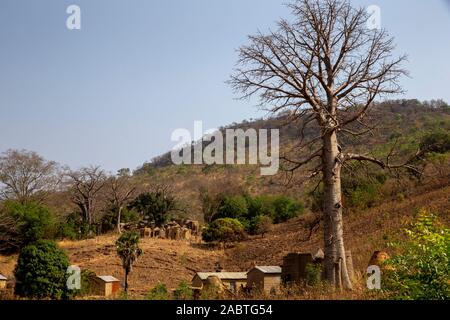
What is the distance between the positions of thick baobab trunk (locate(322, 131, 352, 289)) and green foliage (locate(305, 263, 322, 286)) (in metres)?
1.68

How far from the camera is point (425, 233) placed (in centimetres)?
722

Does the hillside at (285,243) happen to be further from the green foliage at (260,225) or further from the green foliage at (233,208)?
the green foliage at (233,208)

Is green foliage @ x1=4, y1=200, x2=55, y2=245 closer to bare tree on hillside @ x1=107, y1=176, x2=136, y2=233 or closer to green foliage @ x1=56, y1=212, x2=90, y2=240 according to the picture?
green foliage @ x1=56, y1=212, x2=90, y2=240

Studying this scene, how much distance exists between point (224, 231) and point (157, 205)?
900cm

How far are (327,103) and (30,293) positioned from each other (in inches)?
438

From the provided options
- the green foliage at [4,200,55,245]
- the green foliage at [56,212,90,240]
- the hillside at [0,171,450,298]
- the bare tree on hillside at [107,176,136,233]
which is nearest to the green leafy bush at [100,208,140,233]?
the bare tree on hillside at [107,176,136,233]

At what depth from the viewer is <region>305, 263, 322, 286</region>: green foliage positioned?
12203 millimetres

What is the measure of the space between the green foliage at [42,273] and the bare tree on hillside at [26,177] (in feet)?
75.2

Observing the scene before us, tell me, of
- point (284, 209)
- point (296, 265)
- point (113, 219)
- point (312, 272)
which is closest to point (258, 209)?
point (284, 209)

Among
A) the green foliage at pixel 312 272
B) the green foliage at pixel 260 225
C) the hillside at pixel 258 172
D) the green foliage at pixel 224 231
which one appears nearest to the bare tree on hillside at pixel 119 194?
the hillside at pixel 258 172

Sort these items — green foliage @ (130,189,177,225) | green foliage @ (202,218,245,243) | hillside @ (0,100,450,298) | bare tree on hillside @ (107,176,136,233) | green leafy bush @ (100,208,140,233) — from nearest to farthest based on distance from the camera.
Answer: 1. hillside @ (0,100,450,298)
2. green foliage @ (202,218,245,243)
3. green leafy bush @ (100,208,140,233)
4. bare tree on hillside @ (107,176,136,233)
5. green foliage @ (130,189,177,225)

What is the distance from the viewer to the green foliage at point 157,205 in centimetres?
3775

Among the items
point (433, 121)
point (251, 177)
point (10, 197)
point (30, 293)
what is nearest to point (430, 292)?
point (30, 293)
